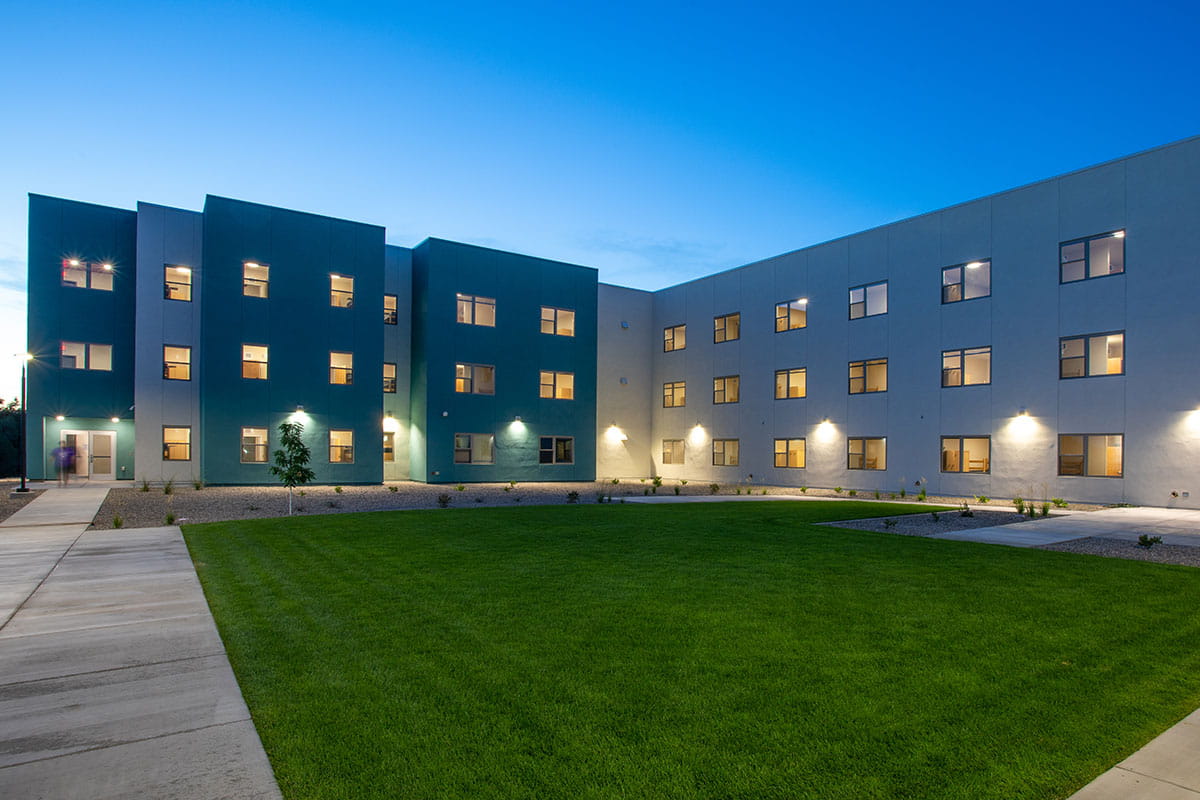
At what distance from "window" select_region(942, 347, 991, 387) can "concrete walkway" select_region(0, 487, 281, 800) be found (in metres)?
22.4

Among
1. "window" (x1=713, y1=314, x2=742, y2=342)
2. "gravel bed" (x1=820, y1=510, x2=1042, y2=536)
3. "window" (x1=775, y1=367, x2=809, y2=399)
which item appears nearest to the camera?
"gravel bed" (x1=820, y1=510, x2=1042, y2=536)

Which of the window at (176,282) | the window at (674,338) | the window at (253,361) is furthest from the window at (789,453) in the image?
the window at (176,282)

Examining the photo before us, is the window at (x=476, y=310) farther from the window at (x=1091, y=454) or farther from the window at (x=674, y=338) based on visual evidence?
the window at (x=1091, y=454)

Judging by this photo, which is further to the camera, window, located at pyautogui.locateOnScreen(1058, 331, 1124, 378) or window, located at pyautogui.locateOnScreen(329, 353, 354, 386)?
window, located at pyautogui.locateOnScreen(329, 353, 354, 386)

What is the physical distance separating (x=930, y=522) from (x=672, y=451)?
19140 mm

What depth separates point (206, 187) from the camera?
531ft

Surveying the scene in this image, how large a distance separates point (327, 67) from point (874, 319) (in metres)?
26.0

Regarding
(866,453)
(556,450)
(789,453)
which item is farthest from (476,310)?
(866,453)

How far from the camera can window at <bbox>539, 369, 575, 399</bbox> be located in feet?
98.2

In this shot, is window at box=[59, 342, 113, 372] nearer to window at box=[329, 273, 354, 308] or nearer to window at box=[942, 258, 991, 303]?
window at box=[329, 273, 354, 308]

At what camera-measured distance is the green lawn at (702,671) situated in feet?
9.73

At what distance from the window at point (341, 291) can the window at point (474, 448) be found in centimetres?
699

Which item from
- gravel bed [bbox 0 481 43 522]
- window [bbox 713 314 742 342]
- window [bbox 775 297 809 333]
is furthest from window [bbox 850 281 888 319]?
gravel bed [bbox 0 481 43 522]

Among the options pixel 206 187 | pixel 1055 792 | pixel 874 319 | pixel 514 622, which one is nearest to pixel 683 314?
pixel 874 319
